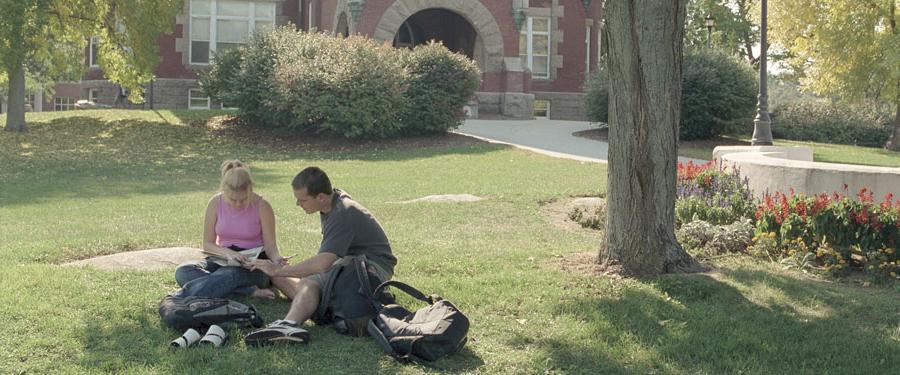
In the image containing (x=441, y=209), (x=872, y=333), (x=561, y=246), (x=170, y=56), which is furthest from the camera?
(x=170, y=56)

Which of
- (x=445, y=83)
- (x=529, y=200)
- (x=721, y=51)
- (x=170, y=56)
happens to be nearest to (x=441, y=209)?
(x=529, y=200)

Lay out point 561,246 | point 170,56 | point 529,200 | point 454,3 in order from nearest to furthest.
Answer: point 561,246
point 529,200
point 454,3
point 170,56

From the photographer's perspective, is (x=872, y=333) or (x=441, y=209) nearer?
(x=872, y=333)

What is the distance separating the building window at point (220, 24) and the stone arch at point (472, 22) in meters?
5.73

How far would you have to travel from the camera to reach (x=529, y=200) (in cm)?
1409

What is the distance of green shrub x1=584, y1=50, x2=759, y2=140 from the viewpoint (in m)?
26.4

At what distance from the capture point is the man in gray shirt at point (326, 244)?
670 cm

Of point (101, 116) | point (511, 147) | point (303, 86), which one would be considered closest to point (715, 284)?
point (511, 147)

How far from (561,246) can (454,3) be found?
21848mm

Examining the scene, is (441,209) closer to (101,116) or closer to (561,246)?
(561,246)

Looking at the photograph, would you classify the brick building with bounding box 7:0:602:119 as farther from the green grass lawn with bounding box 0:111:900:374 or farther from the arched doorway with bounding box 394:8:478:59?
the green grass lawn with bounding box 0:111:900:374

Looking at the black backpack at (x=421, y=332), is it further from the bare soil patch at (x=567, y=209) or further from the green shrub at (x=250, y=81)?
the green shrub at (x=250, y=81)

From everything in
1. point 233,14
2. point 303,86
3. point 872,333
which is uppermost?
point 233,14

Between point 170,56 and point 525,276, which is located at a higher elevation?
point 170,56
